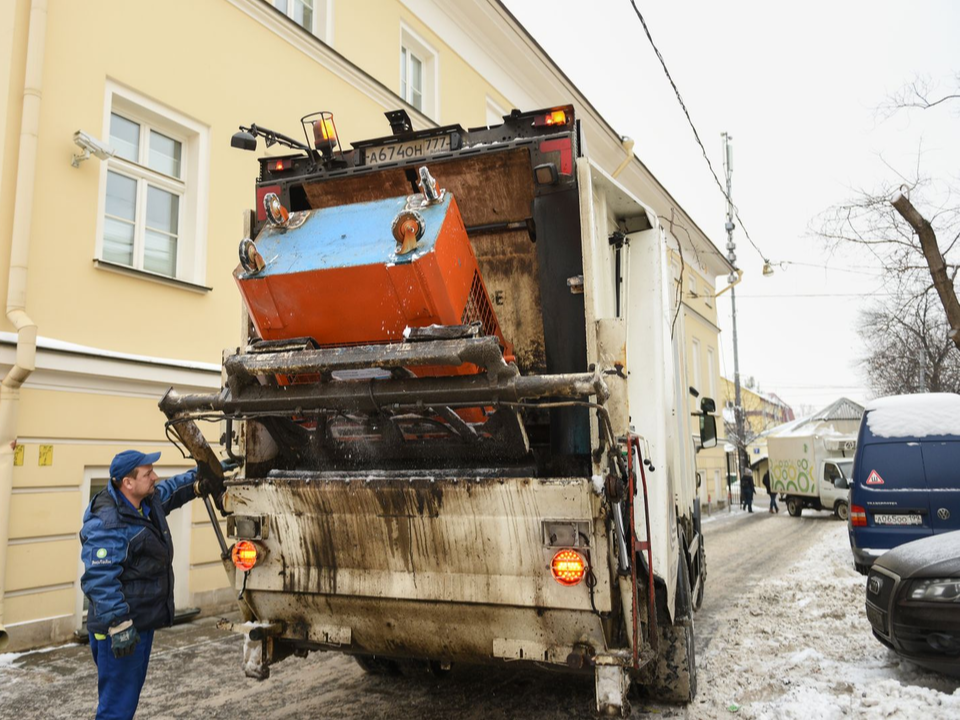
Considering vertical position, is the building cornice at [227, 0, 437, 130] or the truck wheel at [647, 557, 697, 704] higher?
the building cornice at [227, 0, 437, 130]

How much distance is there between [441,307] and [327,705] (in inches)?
112

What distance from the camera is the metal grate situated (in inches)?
143

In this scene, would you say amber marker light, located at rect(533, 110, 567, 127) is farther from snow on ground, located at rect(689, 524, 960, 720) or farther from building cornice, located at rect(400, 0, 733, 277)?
building cornice, located at rect(400, 0, 733, 277)

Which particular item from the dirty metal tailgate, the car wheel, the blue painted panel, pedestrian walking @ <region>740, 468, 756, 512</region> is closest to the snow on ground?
the dirty metal tailgate

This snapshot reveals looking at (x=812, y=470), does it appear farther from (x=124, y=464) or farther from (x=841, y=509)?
(x=124, y=464)

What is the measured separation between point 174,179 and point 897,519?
8716mm

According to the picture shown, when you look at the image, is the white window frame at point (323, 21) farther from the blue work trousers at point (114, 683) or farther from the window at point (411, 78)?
the blue work trousers at point (114, 683)

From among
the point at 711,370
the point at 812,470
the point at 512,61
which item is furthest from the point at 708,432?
the point at 711,370

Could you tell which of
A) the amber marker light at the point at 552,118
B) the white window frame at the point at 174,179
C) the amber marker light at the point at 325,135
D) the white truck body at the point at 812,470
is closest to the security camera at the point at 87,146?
the white window frame at the point at 174,179

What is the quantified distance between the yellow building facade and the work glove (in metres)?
3.44

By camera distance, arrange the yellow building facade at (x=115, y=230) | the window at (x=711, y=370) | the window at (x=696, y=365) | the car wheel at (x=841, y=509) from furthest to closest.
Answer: the window at (x=711, y=370), the window at (x=696, y=365), the car wheel at (x=841, y=509), the yellow building facade at (x=115, y=230)

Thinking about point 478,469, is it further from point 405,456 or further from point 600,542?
point 600,542

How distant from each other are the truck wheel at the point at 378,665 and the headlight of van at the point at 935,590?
347 cm

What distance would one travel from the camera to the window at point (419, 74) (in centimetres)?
1279
